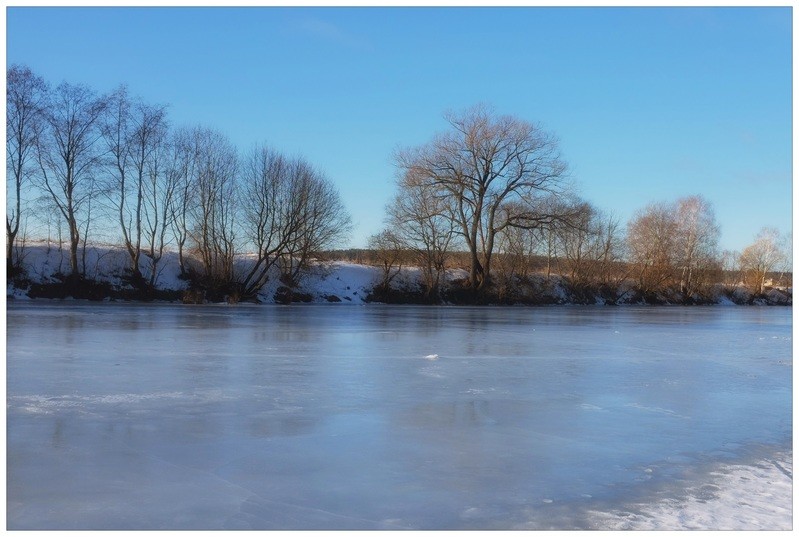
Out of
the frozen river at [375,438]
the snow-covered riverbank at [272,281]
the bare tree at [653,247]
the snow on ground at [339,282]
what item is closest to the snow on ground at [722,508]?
the frozen river at [375,438]

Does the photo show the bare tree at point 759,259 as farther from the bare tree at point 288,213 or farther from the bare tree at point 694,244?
the bare tree at point 288,213

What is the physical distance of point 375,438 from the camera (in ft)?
14.5

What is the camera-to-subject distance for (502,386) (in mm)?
6664

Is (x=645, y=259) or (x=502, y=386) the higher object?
(x=645, y=259)

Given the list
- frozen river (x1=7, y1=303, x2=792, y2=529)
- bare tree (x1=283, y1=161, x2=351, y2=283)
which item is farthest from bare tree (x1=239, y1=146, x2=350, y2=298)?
frozen river (x1=7, y1=303, x2=792, y2=529)

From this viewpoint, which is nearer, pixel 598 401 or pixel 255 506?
pixel 255 506

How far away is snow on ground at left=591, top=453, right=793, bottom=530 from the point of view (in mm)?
2988

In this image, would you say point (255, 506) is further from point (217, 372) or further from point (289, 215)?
point (289, 215)

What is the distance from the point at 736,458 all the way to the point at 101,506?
11.2 feet

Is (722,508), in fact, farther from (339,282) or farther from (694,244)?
(694,244)

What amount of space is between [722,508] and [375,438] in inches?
79.7

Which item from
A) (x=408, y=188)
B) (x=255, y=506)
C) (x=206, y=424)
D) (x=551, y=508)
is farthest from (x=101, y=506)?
(x=408, y=188)

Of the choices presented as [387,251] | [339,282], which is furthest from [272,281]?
[387,251]

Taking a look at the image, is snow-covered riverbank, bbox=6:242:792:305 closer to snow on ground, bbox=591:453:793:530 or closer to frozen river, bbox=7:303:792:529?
frozen river, bbox=7:303:792:529
